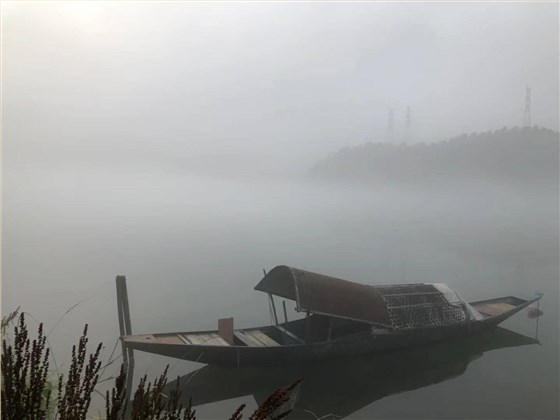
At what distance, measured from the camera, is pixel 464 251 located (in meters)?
10.0

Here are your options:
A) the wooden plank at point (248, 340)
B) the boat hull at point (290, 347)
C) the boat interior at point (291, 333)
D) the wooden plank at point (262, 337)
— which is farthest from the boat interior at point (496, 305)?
the wooden plank at point (248, 340)

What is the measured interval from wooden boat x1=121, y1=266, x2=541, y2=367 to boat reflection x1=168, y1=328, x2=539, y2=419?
4.9 inches

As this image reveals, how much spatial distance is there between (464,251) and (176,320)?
7276mm

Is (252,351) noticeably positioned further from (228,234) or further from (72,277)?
(228,234)

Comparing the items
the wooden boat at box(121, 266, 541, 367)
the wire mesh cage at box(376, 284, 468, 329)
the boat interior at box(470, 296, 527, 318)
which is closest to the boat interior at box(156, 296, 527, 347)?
the wooden boat at box(121, 266, 541, 367)

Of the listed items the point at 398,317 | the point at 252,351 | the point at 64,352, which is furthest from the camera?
the point at 398,317

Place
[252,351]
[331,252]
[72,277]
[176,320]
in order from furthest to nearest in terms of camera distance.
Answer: [331,252], [72,277], [176,320], [252,351]

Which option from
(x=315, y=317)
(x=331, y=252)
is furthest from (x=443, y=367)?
(x=331, y=252)

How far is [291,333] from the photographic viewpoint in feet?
12.6

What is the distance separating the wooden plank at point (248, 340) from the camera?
346cm

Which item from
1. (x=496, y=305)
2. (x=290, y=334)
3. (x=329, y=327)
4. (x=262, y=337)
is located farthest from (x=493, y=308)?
(x=262, y=337)

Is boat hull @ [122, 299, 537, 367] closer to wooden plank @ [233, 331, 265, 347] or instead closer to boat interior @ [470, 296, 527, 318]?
wooden plank @ [233, 331, 265, 347]

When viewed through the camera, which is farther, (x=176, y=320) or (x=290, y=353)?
(x=176, y=320)

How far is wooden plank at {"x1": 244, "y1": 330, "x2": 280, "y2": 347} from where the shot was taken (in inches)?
141
